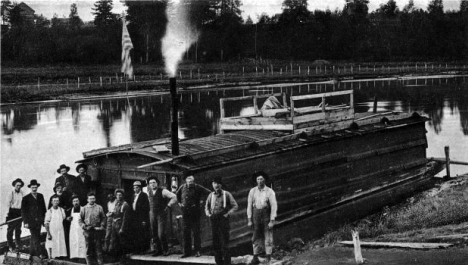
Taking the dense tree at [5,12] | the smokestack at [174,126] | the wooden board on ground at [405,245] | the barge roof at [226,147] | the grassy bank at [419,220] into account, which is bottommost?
the grassy bank at [419,220]

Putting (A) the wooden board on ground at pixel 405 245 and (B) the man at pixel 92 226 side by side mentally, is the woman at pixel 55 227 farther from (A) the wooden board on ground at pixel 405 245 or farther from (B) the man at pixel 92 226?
(A) the wooden board on ground at pixel 405 245

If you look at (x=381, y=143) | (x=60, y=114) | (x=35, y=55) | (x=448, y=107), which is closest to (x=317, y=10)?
(x=35, y=55)

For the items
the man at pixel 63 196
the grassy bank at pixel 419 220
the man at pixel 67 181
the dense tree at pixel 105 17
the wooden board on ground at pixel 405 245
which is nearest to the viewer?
the wooden board on ground at pixel 405 245

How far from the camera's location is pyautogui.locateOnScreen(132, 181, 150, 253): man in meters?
11.0

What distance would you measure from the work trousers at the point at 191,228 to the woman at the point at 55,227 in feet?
8.41

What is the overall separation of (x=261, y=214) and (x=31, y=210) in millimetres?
4737

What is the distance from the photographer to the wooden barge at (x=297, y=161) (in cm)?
1195

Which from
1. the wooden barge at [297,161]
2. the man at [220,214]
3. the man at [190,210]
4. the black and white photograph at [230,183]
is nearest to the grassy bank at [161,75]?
the black and white photograph at [230,183]

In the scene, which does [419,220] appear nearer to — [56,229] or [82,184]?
[82,184]

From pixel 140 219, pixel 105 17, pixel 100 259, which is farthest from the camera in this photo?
pixel 105 17

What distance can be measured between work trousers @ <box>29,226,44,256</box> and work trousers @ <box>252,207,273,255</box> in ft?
14.7

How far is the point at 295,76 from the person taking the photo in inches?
2697

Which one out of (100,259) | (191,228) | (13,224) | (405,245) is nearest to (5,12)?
(13,224)

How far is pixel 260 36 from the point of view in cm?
8644
